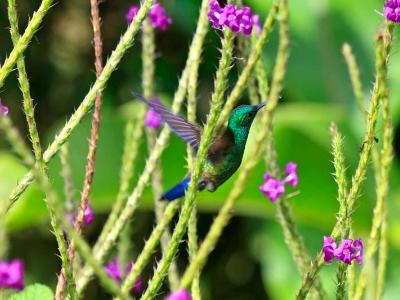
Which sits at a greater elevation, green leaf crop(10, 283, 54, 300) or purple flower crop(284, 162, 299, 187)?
purple flower crop(284, 162, 299, 187)

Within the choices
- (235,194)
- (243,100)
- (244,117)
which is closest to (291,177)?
(244,117)

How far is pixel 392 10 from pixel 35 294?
0.86m

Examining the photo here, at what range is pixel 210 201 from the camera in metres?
4.10

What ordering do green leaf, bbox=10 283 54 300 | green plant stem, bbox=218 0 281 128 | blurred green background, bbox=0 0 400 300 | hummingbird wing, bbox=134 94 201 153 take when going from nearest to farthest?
green plant stem, bbox=218 0 281 128 → green leaf, bbox=10 283 54 300 → hummingbird wing, bbox=134 94 201 153 → blurred green background, bbox=0 0 400 300

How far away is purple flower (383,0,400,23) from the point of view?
141 centimetres

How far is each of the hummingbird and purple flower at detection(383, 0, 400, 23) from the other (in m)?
0.40

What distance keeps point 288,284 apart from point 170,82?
179cm

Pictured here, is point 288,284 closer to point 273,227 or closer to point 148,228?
point 273,227

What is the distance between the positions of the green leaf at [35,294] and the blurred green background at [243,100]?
2.67 meters

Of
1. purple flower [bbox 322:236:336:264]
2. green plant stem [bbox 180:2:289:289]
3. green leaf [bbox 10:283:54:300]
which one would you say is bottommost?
green leaf [bbox 10:283:54:300]

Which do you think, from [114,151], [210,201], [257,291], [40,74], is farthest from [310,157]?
[40,74]

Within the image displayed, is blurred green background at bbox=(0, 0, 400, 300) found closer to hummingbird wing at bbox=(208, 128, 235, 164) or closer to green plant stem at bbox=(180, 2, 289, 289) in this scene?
hummingbird wing at bbox=(208, 128, 235, 164)

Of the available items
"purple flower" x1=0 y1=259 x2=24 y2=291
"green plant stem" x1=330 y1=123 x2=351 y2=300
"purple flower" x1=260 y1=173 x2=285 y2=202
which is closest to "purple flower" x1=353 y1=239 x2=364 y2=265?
"green plant stem" x1=330 y1=123 x2=351 y2=300

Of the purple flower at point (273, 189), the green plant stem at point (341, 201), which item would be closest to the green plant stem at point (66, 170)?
the purple flower at point (273, 189)
